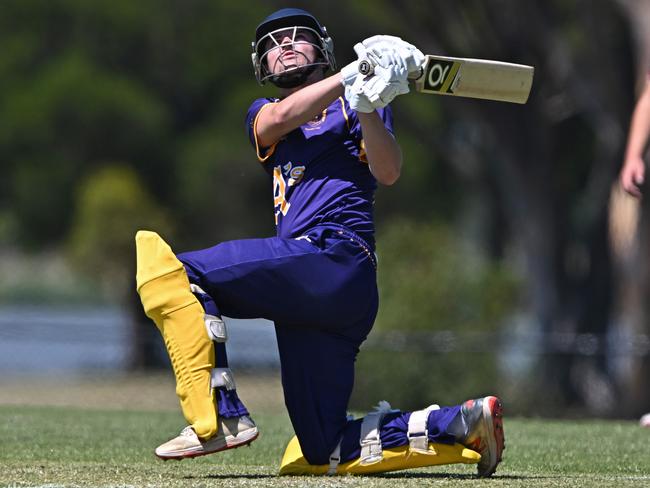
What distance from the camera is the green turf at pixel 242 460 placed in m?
4.91

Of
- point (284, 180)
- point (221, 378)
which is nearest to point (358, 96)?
point (284, 180)

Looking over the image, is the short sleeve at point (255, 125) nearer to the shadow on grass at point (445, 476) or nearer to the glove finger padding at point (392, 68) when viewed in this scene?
the glove finger padding at point (392, 68)

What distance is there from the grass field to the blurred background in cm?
662

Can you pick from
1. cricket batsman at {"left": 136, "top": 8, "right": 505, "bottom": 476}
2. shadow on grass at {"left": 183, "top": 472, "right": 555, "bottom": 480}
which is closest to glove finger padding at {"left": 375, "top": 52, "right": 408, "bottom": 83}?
cricket batsman at {"left": 136, "top": 8, "right": 505, "bottom": 476}

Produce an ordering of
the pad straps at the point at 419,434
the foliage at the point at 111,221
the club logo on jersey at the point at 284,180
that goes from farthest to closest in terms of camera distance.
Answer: the foliage at the point at 111,221 < the club logo on jersey at the point at 284,180 < the pad straps at the point at 419,434

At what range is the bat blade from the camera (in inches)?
→ 197

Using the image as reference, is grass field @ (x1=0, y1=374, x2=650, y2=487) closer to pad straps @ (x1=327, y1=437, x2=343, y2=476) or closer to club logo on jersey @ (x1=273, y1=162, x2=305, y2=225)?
pad straps @ (x1=327, y1=437, x2=343, y2=476)

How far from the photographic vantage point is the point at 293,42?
5.39 metres

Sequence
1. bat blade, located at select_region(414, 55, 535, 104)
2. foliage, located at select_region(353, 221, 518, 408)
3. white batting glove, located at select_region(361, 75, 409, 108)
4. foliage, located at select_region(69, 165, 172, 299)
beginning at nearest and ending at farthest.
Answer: white batting glove, located at select_region(361, 75, 409, 108)
bat blade, located at select_region(414, 55, 535, 104)
foliage, located at select_region(353, 221, 518, 408)
foliage, located at select_region(69, 165, 172, 299)

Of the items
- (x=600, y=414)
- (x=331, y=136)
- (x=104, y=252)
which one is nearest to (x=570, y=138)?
(x=600, y=414)

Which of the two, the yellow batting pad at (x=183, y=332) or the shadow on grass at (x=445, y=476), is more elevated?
the yellow batting pad at (x=183, y=332)

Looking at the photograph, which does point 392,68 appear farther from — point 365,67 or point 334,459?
point 334,459

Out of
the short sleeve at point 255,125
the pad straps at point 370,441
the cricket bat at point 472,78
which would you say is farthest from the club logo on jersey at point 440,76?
the pad straps at point 370,441

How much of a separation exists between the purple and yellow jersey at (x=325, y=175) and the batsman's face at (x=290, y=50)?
180 millimetres
